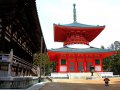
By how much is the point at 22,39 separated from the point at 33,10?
1152cm

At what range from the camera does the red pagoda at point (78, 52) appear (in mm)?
58469

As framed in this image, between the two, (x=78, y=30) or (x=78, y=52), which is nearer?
(x=78, y=52)

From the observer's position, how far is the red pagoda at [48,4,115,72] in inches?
2302

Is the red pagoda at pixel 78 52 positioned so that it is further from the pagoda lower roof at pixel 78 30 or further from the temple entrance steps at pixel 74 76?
the temple entrance steps at pixel 74 76

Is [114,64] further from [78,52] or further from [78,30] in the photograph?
[78,52]

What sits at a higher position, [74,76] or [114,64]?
[114,64]

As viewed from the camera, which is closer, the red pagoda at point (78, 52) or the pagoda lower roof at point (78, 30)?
the red pagoda at point (78, 52)

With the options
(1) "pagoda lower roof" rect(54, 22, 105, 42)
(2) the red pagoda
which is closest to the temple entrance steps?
(2) the red pagoda

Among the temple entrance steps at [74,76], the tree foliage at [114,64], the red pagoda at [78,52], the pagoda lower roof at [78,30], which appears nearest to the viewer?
the temple entrance steps at [74,76]

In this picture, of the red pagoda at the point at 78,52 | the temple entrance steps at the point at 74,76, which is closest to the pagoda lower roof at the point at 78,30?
the red pagoda at the point at 78,52

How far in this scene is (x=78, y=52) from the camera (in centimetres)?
5825

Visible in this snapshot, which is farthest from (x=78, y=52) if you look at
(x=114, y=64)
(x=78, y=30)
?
(x=114, y=64)

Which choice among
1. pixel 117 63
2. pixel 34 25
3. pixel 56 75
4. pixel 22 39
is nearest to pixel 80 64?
pixel 56 75

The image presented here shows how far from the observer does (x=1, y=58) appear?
73.5 feet
